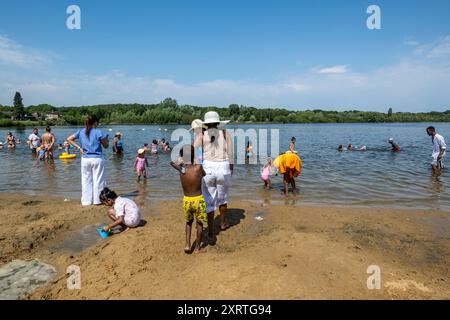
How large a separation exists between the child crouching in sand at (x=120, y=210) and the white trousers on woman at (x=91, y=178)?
5.00 feet

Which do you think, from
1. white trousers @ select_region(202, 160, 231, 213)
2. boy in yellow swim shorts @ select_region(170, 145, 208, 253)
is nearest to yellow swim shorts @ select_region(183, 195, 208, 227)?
boy in yellow swim shorts @ select_region(170, 145, 208, 253)

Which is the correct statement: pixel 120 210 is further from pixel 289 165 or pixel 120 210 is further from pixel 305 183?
pixel 305 183

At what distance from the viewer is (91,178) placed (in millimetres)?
7301

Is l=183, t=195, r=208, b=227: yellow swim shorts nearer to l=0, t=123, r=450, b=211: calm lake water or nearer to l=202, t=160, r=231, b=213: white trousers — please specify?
l=202, t=160, r=231, b=213: white trousers

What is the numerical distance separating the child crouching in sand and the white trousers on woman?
5.00ft

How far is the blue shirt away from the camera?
22.9 feet

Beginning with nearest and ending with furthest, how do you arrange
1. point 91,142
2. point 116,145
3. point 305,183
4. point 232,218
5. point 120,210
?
1. point 120,210
2. point 232,218
3. point 91,142
4. point 305,183
5. point 116,145

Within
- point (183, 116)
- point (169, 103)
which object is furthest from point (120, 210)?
point (169, 103)

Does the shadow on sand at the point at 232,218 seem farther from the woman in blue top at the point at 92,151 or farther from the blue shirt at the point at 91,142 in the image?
the blue shirt at the point at 91,142

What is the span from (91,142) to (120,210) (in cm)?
218

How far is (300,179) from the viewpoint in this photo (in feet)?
39.9

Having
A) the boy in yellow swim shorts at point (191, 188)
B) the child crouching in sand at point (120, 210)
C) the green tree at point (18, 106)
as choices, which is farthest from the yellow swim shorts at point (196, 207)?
the green tree at point (18, 106)

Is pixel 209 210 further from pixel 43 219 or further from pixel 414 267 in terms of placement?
pixel 43 219

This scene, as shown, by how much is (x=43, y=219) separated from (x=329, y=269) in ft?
20.4
